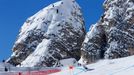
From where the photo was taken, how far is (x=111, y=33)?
81312 millimetres

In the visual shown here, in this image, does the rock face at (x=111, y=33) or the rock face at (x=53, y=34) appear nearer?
the rock face at (x=111, y=33)

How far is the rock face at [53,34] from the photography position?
330 ft

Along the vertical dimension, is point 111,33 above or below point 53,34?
below

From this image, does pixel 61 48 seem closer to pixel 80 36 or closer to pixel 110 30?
pixel 80 36

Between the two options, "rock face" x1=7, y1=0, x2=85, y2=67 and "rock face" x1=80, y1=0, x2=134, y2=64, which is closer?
"rock face" x1=80, y1=0, x2=134, y2=64

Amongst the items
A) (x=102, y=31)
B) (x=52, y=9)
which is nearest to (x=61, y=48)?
(x=52, y=9)

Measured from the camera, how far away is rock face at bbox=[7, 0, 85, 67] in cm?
10050

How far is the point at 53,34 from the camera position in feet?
341

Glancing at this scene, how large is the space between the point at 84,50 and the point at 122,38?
306 inches

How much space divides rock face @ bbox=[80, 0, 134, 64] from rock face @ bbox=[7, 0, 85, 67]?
54.3 feet

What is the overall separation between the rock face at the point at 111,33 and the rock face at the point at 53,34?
1655 centimetres

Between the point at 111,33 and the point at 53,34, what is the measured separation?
25445mm

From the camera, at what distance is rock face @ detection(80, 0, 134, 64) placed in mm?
80250

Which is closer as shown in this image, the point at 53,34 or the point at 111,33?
the point at 111,33
